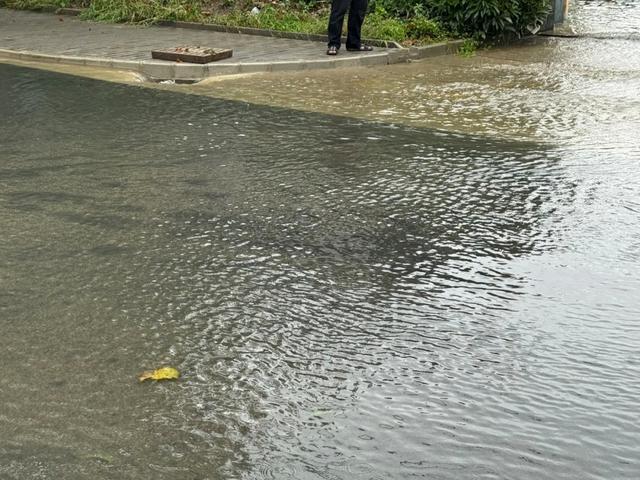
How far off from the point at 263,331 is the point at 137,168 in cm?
347

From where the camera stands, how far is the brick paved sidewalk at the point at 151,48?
12922 millimetres

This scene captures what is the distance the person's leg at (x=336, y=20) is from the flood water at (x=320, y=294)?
363 cm

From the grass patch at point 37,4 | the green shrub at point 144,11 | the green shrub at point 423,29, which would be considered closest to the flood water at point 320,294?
the green shrub at point 423,29

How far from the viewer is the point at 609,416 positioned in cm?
429

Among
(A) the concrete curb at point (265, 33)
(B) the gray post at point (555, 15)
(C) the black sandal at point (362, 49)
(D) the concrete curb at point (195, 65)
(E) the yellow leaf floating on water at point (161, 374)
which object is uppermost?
(B) the gray post at point (555, 15)

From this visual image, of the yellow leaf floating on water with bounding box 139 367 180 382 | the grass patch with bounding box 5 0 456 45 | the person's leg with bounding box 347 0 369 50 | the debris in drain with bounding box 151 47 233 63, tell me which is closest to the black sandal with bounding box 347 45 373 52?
the person's leg with bounding box 347 0 369 50

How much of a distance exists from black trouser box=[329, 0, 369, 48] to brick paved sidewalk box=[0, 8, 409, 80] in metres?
0.25

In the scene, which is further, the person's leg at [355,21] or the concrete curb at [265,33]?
the concrete curb at [265,33]

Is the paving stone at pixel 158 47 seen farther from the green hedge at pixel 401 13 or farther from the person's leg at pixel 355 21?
the green hedge at pixel 401 13

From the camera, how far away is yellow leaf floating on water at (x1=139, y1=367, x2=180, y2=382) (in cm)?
456

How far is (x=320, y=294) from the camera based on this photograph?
5.60 metres

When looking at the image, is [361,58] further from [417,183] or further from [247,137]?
[417,183]

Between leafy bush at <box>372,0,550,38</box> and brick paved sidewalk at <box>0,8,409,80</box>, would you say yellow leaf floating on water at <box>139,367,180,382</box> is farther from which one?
leafy bush at <box>372,0,550,38</box>

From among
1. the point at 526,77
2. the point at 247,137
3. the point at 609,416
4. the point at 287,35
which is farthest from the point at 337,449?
the point at 287,35
